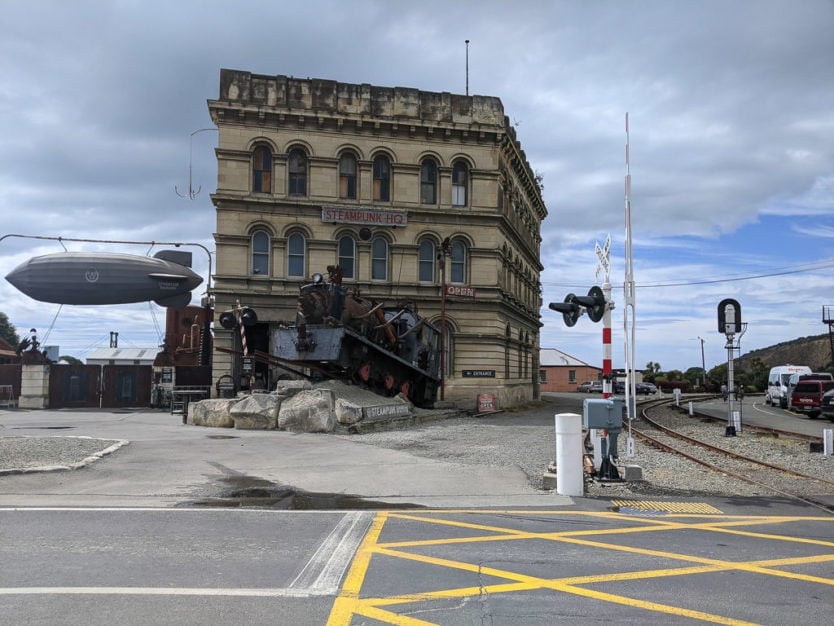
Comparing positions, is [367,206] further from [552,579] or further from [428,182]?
[552,579]

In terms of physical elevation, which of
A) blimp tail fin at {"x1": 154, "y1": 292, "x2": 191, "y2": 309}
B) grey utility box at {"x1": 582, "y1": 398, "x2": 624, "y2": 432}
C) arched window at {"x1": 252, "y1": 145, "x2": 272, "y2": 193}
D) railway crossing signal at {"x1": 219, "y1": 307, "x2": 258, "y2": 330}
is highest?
arched window at {"x1": 252, "y1": 145, "x2": 272, "y2": 193}

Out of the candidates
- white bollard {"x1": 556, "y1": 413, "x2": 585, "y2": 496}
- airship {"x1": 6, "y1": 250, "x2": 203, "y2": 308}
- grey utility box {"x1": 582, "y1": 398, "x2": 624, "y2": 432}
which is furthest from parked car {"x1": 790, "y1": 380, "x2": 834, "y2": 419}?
airship {"x1": 6, "y1": 250, "x2": 203, "y2": 308}

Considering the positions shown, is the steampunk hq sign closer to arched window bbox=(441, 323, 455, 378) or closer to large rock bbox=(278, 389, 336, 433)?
arched window bbox=(441, 323, 455, 378)

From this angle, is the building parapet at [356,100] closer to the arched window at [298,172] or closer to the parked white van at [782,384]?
the arched window at [298,172]

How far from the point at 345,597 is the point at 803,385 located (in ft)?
104

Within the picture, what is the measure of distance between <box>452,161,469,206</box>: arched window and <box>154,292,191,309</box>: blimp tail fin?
50.5 feet

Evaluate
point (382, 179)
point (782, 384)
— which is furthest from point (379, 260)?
point (782, 384)

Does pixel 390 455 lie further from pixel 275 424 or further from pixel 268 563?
pixel 268 563

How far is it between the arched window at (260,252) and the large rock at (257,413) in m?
12.6

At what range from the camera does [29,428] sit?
776 inches

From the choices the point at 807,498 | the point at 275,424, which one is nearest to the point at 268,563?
the point at 807,498

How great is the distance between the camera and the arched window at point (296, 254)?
3152 cm

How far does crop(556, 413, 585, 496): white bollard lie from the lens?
966 centimetres

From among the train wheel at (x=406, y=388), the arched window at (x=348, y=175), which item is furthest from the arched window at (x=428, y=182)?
the train wheel at (x=406, y=388)
